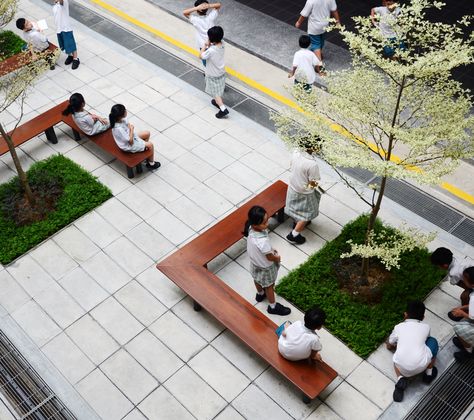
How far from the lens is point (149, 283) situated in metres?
7.54

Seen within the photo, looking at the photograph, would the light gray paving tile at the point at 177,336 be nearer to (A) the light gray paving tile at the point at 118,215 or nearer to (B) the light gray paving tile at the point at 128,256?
(B) the light gray paving tile at the point at 128,256

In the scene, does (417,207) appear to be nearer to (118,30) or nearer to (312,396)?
(312,396)

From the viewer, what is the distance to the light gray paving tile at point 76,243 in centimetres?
791

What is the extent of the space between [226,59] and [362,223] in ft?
16.2

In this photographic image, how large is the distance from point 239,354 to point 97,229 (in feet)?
9.39

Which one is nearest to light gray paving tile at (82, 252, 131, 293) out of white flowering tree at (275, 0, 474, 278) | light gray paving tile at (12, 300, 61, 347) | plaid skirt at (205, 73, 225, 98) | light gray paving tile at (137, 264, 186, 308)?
light gray paving tile at (137, 264, 186, 308)

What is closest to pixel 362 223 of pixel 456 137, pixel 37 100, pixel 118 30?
pixel 456 137

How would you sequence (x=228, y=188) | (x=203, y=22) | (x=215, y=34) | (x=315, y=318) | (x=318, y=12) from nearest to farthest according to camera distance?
(x=315, y=318) → (x=228, y=188) → (x=215, y=34) → (x=203, y=22) → (x=318, y=12)

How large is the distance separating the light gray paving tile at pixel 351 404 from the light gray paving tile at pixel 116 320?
7.96 ft

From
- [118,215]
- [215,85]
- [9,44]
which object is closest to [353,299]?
[118,215]

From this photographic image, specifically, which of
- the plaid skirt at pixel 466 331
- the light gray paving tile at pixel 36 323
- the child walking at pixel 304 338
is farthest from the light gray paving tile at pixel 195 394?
the plaid skirt at pixel 466 331

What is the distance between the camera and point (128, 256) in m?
7.87

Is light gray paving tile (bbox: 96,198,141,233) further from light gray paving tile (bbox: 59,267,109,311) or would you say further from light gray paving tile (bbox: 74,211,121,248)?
light gray paving tile (bbox: 59,267,109,311)

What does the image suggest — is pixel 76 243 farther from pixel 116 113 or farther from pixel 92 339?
pixel 116 113
